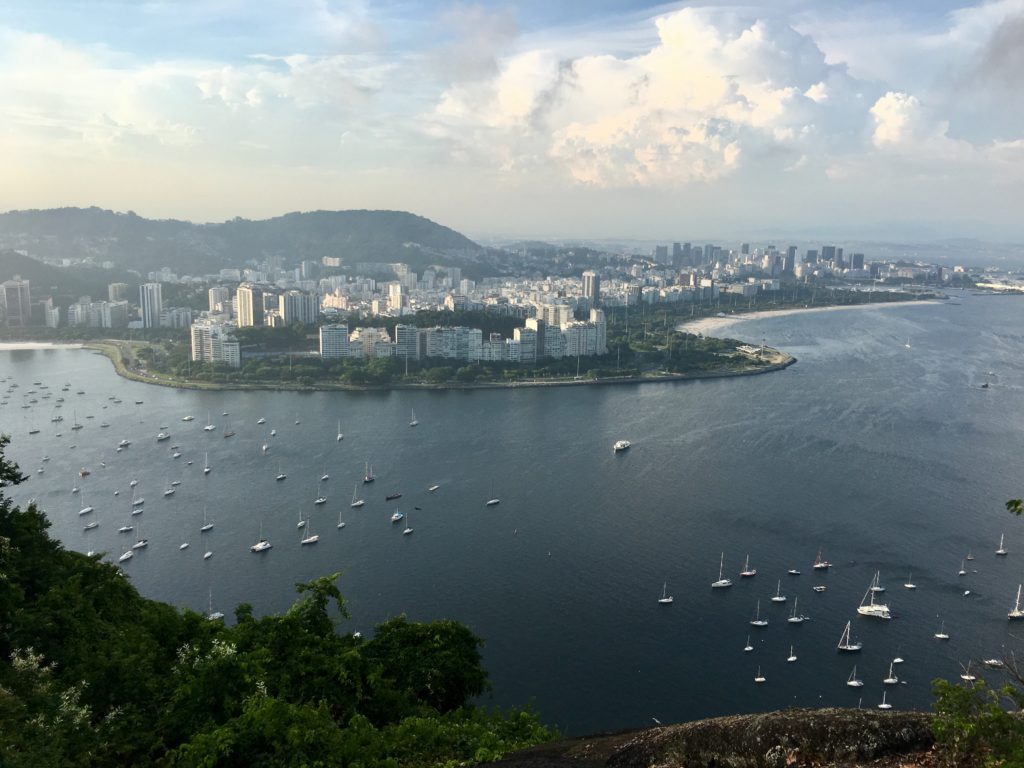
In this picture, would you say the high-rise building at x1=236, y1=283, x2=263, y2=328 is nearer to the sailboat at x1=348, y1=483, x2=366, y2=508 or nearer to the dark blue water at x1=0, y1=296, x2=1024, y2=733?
the dark blue water at x1=0, y1=296, x2=1024, y2=733

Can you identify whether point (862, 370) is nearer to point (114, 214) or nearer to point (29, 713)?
point (29, 713)

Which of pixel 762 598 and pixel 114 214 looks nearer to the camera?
pixel 762 598

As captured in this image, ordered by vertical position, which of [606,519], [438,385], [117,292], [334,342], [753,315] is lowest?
[606,519]

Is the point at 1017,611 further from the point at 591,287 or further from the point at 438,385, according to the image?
the point at 591,287

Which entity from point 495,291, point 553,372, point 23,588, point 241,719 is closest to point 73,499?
point 23,588

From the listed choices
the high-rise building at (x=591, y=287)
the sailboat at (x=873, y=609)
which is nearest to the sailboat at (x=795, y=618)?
the sailboat at (x=873, y=609)

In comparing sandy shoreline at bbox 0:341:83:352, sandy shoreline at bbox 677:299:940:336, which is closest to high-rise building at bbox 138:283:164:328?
sandy shoreline at bbox 0:341:83:352

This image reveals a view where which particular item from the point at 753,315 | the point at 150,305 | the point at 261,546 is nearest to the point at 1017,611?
the point at 261,546

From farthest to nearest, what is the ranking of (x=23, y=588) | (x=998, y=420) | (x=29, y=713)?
(x=998, y=420)
(x=23, y=588)
(x=29, y=713)
